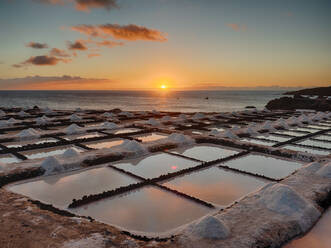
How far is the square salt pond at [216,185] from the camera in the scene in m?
6.52

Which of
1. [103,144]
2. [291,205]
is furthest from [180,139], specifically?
[291,205]

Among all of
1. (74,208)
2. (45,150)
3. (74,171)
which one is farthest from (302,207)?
(45,150)

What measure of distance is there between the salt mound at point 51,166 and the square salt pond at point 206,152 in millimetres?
4862

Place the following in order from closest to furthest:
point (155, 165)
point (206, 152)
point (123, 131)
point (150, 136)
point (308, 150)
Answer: point (155, 165)
point (206, 152)
point (308, 150)
point (150, 136)
point (123, 131)

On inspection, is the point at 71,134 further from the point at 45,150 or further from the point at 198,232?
the point at 198,232

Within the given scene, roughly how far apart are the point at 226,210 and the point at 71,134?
1170 cm

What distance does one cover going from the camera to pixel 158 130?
15945 millimetres

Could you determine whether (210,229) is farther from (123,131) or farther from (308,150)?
(123,131)

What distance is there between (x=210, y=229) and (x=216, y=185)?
298 cm

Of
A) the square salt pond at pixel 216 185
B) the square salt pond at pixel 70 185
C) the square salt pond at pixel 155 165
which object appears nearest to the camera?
the square salt pond at pixel 70 185

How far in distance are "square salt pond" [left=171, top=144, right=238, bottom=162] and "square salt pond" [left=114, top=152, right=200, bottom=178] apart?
738 mm

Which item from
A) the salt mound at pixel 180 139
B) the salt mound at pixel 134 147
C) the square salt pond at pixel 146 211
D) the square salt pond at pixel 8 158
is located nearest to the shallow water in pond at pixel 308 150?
the salt mound at pixel 180 139

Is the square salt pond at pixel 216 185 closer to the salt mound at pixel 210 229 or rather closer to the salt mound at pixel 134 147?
the salt mound at pixel 210 229

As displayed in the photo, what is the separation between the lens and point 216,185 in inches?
286
